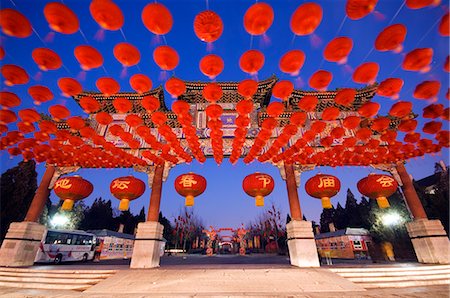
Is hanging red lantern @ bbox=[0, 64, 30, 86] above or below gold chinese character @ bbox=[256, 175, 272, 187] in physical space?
above

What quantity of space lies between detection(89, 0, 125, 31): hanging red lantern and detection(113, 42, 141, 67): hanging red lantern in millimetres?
387

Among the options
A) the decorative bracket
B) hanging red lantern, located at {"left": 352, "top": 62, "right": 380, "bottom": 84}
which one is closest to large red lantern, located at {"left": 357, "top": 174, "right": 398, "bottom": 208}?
hanging red lantern, located at {"left": 352, "top": 62, "right": 380, "bottom": 84}

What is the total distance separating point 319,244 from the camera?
27562 millimetres

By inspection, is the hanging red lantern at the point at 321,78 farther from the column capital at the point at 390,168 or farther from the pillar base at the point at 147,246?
the column capital at the point at 390,168

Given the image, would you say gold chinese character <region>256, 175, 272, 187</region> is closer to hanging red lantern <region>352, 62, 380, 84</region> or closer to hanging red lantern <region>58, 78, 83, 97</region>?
hanging red lantern <region>352, 62, 380, 84</region>

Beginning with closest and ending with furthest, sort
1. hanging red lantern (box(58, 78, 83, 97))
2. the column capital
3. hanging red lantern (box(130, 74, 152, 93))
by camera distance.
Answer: hanging red lantern (box(58, 78, 83, 97)) → hanging red lantern (box(130, 74, 152, 93)) → the column capital

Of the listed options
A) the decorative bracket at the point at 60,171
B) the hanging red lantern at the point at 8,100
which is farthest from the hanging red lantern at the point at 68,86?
the decorative bracket at the point at 60,171

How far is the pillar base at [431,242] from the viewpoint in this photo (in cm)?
805

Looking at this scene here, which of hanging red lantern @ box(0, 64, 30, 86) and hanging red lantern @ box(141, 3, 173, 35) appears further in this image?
hanging red lantern @ box(0, 64, 30, 86)

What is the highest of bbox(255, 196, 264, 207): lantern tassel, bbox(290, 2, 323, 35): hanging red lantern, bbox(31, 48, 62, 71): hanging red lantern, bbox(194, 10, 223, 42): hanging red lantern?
bbox(194, 10, 223, 42): hanging red lantern

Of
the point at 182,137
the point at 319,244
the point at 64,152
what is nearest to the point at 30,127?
the point at 64,152

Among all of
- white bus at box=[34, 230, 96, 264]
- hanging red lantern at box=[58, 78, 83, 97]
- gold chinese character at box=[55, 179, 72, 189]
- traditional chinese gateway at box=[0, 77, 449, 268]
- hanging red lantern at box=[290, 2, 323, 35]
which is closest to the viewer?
hanging red lantern at box=[290, 2, 323, 35]

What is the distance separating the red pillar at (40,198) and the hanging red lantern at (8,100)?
6429mm

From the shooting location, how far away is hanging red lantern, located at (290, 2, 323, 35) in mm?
2994
